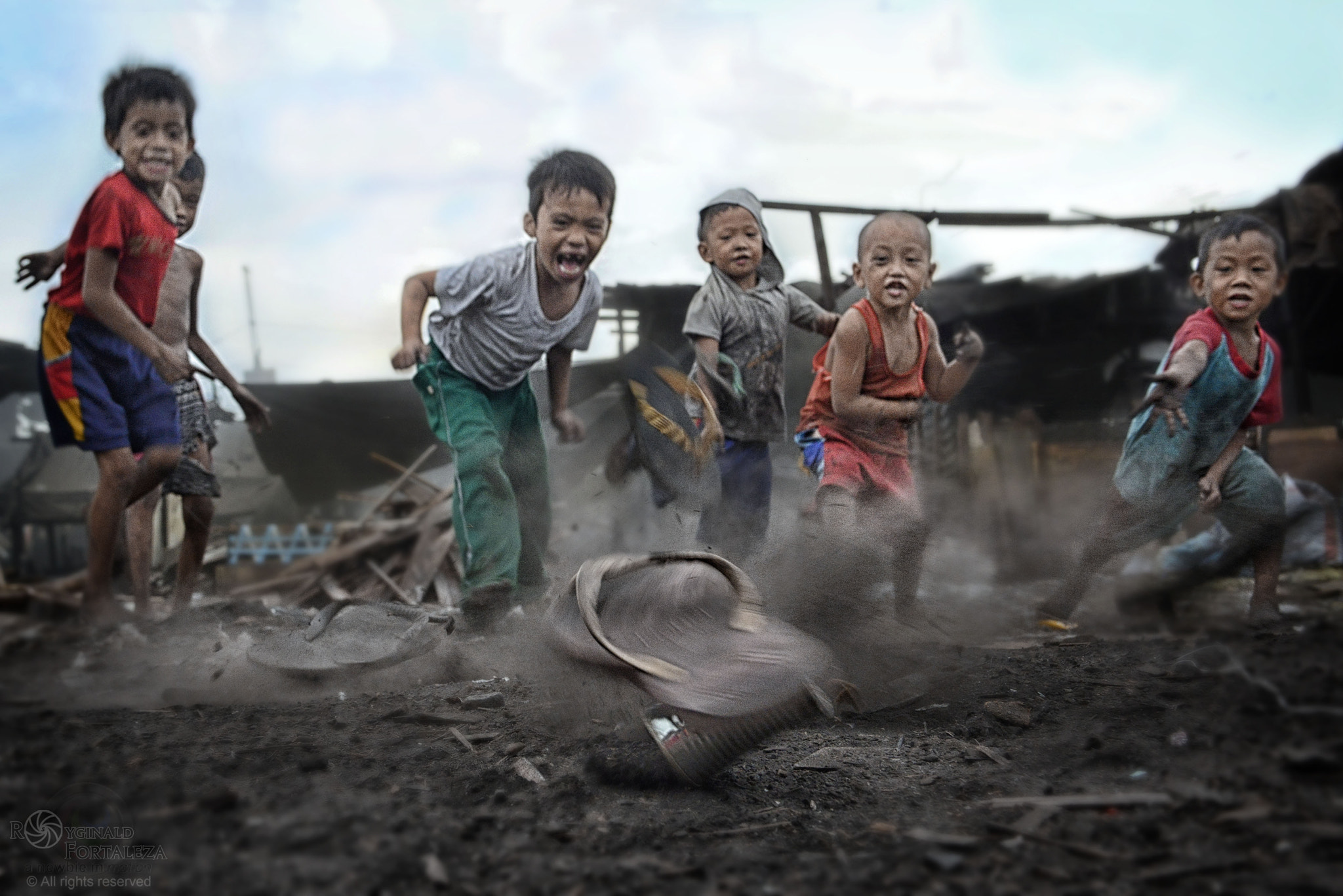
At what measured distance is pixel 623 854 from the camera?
151 centimetres

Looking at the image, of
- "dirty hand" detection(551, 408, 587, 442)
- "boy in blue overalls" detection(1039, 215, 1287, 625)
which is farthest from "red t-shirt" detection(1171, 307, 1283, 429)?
"dirty hand" detection(551, 408, 587, 442)

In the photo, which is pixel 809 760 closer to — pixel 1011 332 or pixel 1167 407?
pixel 1167 407

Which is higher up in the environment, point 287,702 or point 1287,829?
point 1287,829

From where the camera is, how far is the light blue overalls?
3.24m

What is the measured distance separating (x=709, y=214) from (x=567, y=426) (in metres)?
1.16

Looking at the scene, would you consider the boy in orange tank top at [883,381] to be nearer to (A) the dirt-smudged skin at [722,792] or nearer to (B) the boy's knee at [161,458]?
(A) the dirt-smudged skin at [722,792]

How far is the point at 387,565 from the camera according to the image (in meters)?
6.97

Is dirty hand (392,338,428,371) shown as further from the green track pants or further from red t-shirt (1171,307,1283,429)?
red t-shirt (1171,307,1283,429)

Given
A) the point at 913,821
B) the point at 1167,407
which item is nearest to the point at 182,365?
the point at 913,821

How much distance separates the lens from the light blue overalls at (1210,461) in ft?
10.6

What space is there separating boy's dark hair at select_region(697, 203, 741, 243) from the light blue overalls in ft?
6.15

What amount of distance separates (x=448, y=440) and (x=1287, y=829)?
2.88 meters

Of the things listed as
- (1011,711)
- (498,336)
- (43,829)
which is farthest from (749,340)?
(43,829)

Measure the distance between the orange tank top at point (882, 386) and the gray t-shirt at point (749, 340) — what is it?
1.45 ft
